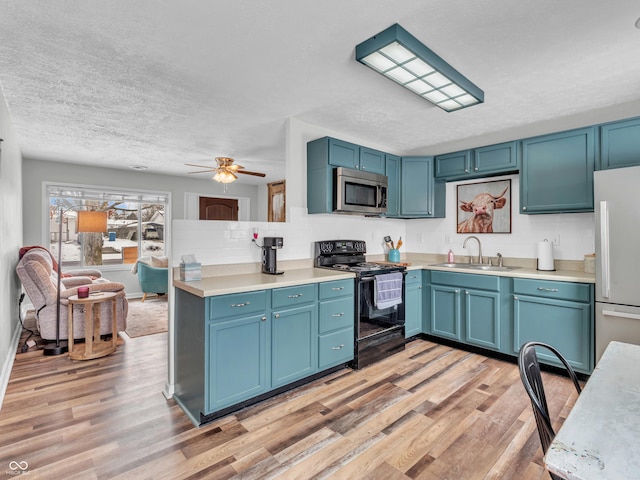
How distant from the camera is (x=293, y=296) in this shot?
2580mm

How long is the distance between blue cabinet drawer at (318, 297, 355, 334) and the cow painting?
2.00 meters

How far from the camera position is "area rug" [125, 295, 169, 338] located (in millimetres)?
4270

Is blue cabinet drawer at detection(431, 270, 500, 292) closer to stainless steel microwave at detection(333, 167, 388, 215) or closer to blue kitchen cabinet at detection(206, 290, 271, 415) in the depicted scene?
stainless steel microwave at detection(333, 167, 388, 215)

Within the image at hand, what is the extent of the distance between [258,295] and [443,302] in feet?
7.42

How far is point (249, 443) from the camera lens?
2010 millimetres

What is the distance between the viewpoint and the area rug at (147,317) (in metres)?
4.27

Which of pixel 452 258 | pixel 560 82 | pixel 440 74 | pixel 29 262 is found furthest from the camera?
pixel 452 258

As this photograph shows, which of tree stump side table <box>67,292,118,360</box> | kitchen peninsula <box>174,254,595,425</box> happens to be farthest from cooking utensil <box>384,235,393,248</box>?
tree stump side table <box>67,292,118,360</box>

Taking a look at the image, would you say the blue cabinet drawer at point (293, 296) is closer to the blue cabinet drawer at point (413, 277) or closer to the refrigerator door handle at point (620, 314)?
the blue cabinet drawer at point (413, 277)

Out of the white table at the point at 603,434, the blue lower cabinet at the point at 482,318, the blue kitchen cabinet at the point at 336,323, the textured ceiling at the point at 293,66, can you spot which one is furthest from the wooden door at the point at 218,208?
the white table at the point at 603,434

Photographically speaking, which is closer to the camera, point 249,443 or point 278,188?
point 249,443

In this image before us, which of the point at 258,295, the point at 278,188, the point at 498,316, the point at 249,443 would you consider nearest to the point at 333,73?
the point at 258,295

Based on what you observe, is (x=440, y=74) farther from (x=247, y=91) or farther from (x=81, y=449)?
(x=81, y=449)

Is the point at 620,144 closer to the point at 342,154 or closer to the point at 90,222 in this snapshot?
the point at 342,154
